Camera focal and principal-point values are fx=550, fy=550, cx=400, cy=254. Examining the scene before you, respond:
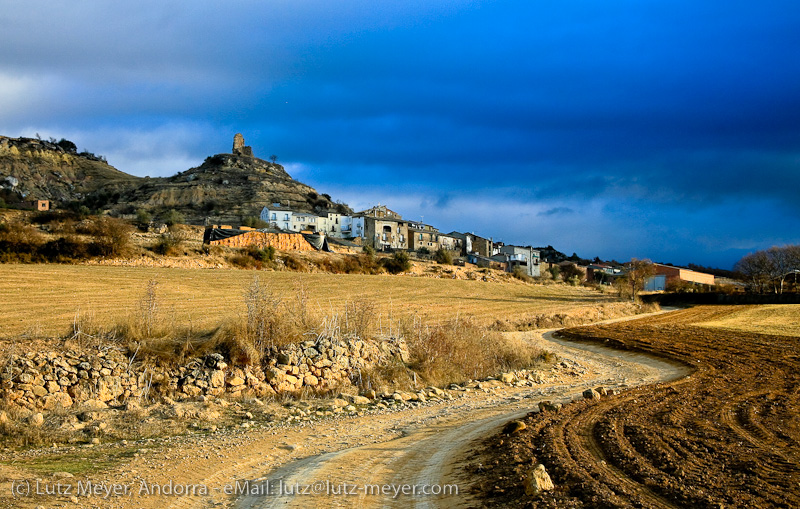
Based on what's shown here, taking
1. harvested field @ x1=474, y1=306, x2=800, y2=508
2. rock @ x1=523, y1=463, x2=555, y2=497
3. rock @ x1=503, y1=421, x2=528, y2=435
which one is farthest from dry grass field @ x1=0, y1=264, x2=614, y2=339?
rock @ x1=523, y1=463, x2=555, y2=497

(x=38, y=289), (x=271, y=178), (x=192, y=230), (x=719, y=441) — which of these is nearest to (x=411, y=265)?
(x=192, y=230)

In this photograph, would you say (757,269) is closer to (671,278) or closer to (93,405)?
(671,278)

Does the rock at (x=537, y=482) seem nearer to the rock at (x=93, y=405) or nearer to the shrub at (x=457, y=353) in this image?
the rock at (x=93, y=405)

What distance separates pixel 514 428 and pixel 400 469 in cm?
265

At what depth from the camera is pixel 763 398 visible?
13.6 m

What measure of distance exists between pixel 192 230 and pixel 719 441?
67.1m

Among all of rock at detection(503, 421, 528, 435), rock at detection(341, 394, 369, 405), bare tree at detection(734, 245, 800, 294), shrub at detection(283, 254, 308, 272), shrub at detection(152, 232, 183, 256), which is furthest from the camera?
bare tree at detection(734, 245, 800, 294)

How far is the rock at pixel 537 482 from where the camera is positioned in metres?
6.50

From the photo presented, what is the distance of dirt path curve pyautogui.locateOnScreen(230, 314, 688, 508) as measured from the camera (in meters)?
6.94

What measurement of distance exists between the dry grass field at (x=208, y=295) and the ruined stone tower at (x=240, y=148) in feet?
362

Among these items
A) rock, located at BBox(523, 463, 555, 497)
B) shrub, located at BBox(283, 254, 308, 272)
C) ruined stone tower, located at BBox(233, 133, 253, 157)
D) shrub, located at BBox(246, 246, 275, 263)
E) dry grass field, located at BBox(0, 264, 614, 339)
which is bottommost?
rock, located at BBox(523, 463, 555, 497)

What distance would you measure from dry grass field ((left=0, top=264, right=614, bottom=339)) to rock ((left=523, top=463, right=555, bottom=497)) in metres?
12.3

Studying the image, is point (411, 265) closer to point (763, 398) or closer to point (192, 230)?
point (192, 230)

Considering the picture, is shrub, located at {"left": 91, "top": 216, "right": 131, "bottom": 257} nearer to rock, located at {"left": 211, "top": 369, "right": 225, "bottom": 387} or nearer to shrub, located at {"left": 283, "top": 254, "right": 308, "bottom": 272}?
shrub, located at {"left": 283, "top": 254, "right": 308, "bottom": 272}
